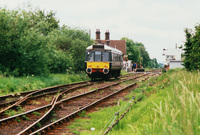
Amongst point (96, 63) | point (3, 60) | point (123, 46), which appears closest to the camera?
point (3, 60)

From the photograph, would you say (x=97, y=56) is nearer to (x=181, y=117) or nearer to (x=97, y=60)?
(x=97, y=60)

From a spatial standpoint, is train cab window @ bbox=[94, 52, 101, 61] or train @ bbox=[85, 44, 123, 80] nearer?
train @ bbox=[85, 44, 123, 80]

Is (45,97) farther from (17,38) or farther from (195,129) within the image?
(195,129)

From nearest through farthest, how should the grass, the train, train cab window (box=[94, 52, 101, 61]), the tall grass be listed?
1. the tall grass
2. the grass
3. the train
4. train cab window (box=[94, 52, 101, 61])

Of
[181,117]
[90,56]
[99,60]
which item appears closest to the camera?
[181,117]

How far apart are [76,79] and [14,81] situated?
388 inches

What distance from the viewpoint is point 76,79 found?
1001 inches

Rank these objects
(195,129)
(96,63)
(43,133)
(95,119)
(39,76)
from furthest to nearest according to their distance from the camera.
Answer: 1. (96,63)
2. (39,76)
3. (95,119)
4. (43,133)
5. (195,129)

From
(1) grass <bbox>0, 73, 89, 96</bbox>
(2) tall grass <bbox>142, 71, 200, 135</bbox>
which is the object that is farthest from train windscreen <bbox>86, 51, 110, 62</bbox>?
(2) tall grass <bbox>142, 71, 200, 135</bbox>

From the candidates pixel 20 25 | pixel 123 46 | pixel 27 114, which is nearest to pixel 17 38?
pixel 20 25

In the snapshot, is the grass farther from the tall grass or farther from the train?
the tall grass

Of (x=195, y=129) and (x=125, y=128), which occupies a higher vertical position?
(x=195, y=129)

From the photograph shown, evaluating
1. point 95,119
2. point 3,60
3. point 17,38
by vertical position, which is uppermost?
point 17,38

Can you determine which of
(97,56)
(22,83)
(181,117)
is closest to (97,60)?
(97,56)
